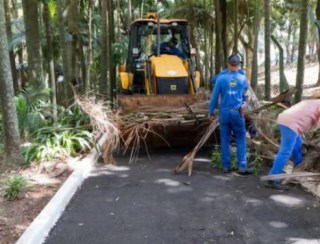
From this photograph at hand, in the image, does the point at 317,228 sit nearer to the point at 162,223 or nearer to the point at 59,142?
the point at 162,223

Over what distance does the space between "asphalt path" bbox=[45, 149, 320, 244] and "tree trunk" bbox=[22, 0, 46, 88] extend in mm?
5037

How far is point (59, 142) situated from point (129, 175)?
2.00 m

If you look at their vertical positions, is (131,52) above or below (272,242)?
above

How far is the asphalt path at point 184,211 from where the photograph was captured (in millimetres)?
4586

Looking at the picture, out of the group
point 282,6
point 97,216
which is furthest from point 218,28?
point 282,6

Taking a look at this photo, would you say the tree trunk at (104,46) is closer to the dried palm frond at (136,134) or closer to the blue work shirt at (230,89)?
the dried palm frond at (136,134)

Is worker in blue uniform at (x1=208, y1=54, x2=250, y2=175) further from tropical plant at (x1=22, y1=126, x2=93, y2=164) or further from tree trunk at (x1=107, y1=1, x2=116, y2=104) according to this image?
tree trunk at (x1=107, y1=1, x2=116, y2=104)

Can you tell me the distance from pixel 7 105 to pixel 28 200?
6.27 ft

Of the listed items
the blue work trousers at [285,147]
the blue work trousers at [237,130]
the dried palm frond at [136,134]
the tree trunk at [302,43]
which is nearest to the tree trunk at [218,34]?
the tree trunk at [302,43]

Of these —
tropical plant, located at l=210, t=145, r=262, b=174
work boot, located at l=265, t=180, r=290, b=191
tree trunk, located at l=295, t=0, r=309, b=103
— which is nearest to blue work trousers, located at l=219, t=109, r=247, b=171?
tropical plant, located at l=210, t=145, r=262, b=174

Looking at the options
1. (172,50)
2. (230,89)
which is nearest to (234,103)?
(230,89)

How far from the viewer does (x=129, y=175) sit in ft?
23.4

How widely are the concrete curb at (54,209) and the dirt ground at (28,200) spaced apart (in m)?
0.20

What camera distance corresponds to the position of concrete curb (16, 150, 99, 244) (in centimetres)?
445
